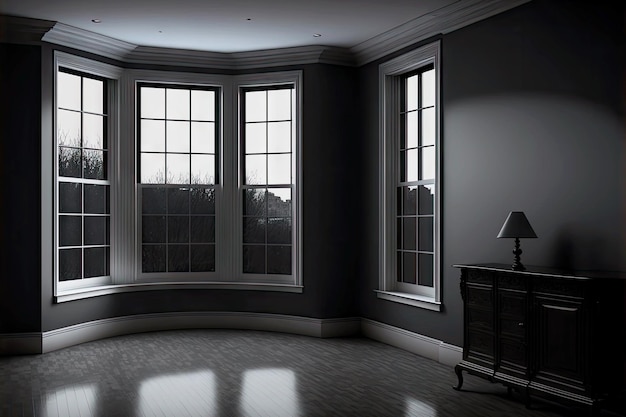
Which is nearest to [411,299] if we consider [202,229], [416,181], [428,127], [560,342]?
[416,181]

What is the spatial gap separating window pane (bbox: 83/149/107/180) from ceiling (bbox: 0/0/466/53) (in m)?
1.34

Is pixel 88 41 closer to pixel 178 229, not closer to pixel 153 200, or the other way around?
pixel 153 200

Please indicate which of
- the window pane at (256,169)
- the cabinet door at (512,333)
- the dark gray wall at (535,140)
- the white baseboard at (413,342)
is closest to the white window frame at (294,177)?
the window pane at (256,169)

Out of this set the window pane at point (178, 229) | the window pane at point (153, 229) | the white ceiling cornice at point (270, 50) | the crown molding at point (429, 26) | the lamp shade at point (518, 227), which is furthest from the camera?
the window pane at point (178, 229)

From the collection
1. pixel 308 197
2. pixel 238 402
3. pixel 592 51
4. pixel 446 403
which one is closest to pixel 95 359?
pixel 238 402

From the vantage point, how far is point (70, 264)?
7.25 metres

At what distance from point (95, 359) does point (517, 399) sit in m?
3.92

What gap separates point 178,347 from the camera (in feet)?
22.7

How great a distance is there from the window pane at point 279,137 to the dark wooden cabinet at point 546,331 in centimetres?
338

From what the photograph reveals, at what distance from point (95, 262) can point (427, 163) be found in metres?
3.94

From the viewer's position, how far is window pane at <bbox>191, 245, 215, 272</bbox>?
8.16 meters

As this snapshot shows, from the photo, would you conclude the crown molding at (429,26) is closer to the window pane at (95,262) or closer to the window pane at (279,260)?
the window pane at (279,260)

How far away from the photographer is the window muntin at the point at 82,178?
7148mm

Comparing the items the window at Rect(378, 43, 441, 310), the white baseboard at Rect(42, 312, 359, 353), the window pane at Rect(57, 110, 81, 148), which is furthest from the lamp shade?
the window pane at Rect(57, 110, 81, 148)
